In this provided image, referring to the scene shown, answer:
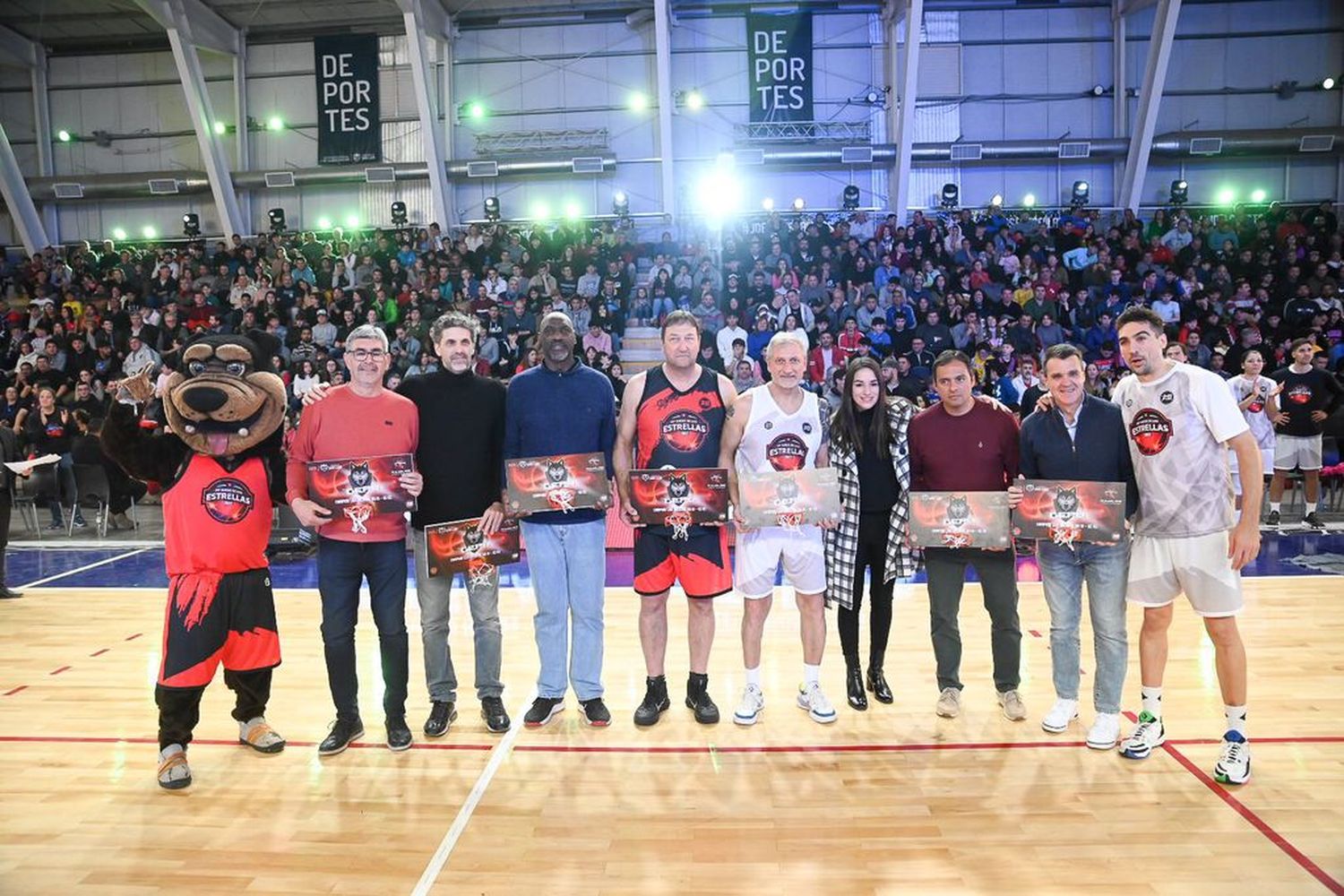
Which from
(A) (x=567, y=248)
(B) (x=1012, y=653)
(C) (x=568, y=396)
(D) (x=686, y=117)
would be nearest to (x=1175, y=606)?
(B) (x=1012, y=653)

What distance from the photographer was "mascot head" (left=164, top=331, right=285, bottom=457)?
Answer: 3.74 m

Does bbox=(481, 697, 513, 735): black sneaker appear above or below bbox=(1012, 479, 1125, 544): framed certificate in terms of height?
below

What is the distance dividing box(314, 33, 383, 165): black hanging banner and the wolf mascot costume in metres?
16.5

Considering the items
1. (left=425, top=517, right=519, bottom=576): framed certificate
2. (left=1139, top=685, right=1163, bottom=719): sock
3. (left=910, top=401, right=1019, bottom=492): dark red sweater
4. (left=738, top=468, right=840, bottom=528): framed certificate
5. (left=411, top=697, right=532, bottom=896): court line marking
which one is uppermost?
(left=910, top=401, right=1019, bottom=492): dark red sweater

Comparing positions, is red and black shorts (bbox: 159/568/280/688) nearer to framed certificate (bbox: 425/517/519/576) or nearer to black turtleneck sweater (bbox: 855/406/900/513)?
framed certificate (bbox: 425/517/519/576)

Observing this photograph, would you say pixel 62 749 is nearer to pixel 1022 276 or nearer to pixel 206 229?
pixel 1022 276

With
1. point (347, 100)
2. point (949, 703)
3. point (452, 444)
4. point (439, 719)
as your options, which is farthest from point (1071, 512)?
point (347, 100)

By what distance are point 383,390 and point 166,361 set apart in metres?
0.95

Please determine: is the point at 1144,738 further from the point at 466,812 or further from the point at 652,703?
the point at 466,812

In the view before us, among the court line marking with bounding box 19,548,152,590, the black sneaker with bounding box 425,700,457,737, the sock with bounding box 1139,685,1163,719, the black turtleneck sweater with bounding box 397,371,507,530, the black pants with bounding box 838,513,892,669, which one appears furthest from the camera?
the court line marking with bounding box 19,548,152,590

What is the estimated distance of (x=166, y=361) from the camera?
155 inches

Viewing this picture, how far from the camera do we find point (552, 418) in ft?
13.5

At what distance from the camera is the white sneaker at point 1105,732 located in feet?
12.8

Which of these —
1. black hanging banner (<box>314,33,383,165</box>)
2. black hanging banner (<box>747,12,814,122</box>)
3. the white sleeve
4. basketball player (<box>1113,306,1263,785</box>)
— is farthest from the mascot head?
black hanging banner (<box>314,33,383,165</box>)
